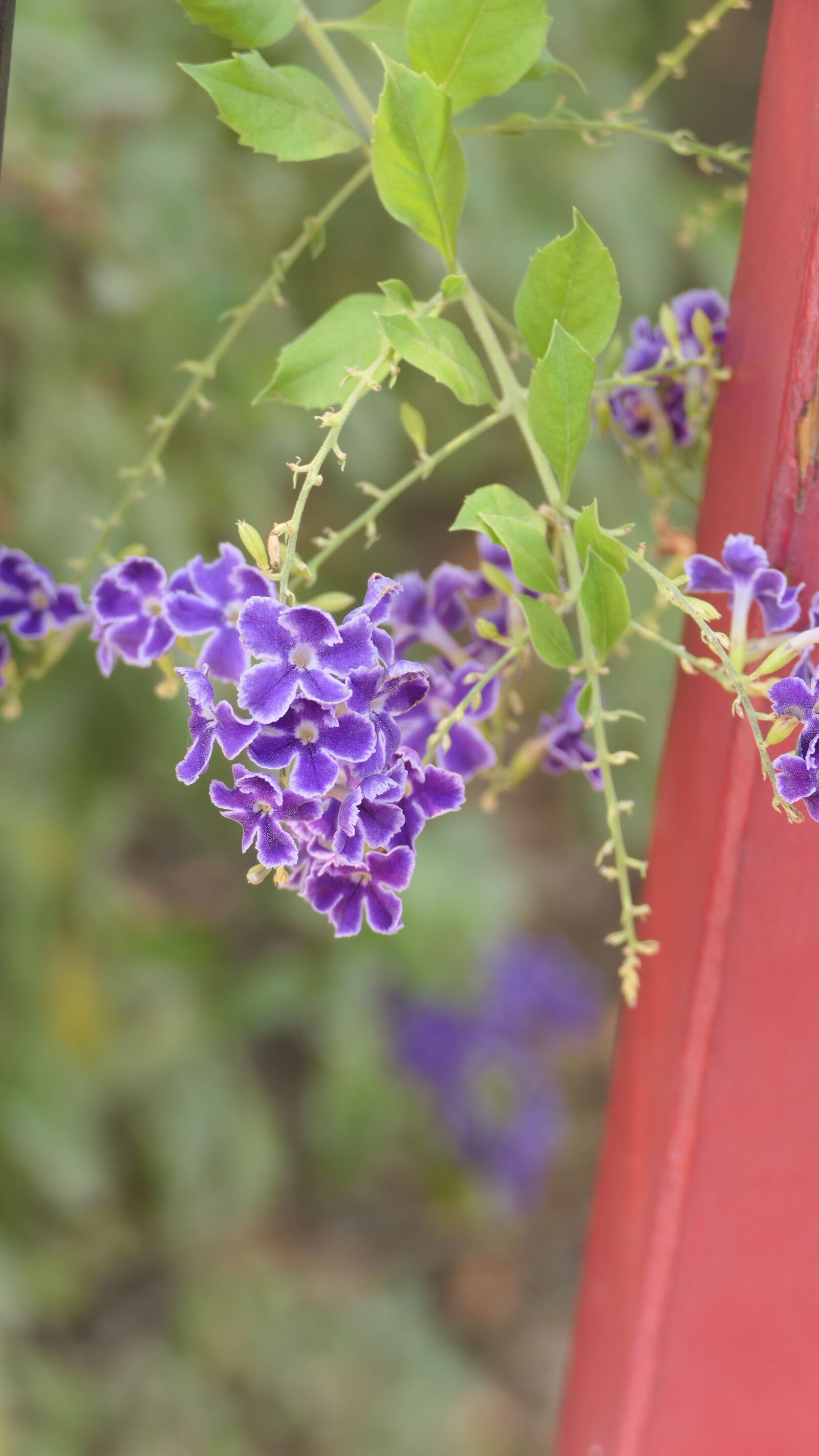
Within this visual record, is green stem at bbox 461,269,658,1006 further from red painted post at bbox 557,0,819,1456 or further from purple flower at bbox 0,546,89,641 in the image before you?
purple flower at bbox 0,546,89,641

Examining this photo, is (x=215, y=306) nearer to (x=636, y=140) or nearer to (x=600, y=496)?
(x=600, y=496)

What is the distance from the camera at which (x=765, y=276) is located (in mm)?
540

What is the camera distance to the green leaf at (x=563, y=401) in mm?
483

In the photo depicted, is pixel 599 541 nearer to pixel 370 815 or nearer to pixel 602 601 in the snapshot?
pixel 602 601

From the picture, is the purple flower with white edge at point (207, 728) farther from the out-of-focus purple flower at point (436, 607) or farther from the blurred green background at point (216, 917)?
the blurred green background at point (216, 917)

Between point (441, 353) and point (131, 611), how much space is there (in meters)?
0.17

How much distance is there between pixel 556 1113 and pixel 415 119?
5.33 feet

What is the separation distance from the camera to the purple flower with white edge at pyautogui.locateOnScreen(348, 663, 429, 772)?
437 millimetres

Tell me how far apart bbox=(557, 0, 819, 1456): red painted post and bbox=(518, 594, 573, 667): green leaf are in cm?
9

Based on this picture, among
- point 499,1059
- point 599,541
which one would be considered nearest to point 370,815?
point 599,541

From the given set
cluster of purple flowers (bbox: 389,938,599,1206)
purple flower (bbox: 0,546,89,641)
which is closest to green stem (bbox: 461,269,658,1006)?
purple flower (bbox: 0,546,89,641)

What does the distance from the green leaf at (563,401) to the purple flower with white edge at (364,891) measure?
0.16 meters

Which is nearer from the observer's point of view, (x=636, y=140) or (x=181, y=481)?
(x=181, y=481)

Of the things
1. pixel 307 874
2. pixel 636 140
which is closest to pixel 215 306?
pixel 636 140
